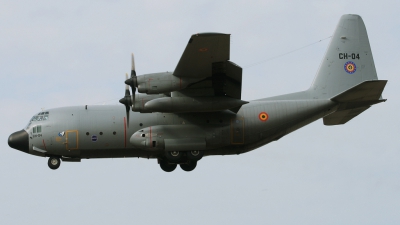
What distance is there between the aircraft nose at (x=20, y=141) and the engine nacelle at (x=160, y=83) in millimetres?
5086

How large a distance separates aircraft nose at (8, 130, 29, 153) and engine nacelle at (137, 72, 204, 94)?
16.7ft

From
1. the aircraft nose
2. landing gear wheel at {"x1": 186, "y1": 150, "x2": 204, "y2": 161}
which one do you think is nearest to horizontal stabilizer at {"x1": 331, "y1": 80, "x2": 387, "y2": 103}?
landing gear wheel at {"x1": 186, "y1": 150, "x2": 204, "y2": 161}

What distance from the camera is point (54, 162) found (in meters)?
26.8

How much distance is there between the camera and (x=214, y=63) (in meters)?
24.0

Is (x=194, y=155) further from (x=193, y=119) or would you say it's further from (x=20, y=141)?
(x=20, y=141)

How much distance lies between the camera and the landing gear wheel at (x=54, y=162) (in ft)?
87.8

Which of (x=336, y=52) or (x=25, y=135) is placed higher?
(x=336, y=52)

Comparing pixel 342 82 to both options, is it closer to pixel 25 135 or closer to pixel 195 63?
pixel 195 63

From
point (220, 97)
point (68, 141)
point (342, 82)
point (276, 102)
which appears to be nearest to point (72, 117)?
point (68, 141)

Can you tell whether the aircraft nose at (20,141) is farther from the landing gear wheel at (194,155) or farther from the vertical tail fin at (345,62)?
the vertical tail fin at (345,62)

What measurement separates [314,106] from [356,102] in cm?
146

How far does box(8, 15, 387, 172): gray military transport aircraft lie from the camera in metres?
25.0

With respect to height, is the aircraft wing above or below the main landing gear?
above

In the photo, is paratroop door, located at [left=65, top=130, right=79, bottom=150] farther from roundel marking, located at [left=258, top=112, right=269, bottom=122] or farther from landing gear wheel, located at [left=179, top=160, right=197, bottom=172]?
roundel marking, located at [left=258, top=112, right=269, bottom=122]
